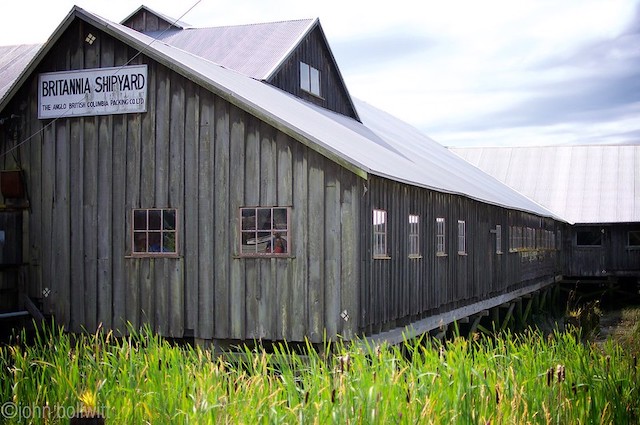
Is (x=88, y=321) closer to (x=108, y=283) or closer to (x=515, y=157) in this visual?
(x=108, y=283)

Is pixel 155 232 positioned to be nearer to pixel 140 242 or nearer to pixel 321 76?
pixel 140 242

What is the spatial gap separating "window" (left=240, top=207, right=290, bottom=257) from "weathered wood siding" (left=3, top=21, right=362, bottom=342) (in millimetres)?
111

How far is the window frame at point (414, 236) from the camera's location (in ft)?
53.6

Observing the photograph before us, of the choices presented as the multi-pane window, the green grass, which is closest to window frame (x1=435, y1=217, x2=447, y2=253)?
the multi-pane window

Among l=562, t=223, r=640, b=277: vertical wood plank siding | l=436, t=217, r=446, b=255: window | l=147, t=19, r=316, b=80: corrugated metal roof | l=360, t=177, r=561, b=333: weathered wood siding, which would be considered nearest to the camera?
l=360, t=177, r=561, b=333: weathered wood siding

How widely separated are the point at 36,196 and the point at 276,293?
15.9ft

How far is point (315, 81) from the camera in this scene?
890 inches

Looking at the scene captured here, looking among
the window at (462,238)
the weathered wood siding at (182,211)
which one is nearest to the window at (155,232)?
the weathered wood siding at (182,211)

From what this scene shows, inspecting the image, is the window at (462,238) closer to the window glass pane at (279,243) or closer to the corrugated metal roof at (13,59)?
the window glass pane at (279,243)

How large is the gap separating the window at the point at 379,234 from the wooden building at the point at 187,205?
0.05 meters

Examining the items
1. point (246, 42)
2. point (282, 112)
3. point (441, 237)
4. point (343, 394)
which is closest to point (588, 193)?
point (246, 42)

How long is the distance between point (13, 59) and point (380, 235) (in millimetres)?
17275

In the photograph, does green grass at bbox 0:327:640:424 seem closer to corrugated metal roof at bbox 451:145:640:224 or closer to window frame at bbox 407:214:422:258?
window frame at bbox 407:214:422:258

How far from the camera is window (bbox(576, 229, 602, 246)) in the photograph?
37.5m
